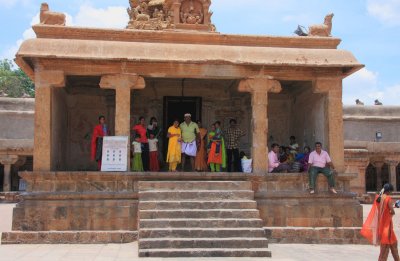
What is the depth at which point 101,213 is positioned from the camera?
37.4 feet

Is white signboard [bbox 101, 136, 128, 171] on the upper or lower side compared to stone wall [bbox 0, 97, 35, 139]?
lower

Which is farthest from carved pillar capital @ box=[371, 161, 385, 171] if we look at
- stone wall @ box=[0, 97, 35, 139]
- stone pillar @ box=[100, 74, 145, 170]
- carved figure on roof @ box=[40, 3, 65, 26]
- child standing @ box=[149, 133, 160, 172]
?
carved figure on roof @ box=[40, 3, 65, 26]

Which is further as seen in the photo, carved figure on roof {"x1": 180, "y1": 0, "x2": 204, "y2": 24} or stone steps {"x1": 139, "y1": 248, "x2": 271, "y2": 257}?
carved figure on roof {"x1": 180, "y1": 0, "x2": 204, "y2": 24}

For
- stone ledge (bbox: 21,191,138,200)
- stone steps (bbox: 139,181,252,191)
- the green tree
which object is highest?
the green tree

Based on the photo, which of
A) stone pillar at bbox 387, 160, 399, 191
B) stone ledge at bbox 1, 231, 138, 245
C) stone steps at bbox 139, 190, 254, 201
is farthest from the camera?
stone pillar at bbox 387, 160, 399, 191

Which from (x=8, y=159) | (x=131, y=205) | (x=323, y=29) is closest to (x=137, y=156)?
(x=131, y=205)

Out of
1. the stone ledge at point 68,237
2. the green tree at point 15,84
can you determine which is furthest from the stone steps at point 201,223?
the green tree at point 15,84

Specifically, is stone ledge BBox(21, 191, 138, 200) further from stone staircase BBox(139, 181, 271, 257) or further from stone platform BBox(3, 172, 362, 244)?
stone staircase BBox(139, 181, 271, 257)

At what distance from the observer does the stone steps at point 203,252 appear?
31.1 feet

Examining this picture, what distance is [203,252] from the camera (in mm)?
9586

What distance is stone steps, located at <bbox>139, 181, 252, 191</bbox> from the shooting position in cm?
1143

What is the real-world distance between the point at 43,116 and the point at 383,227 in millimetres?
7281

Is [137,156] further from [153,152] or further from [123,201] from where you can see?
[123,201]

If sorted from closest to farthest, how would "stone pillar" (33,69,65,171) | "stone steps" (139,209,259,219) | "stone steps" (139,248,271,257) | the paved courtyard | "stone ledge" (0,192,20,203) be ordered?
the paved courtyard < "stone steps" (139,248,271,257) < "stone steps" (139,209,259,219) < "stone pillar" (33,69,65,171) < "stone ledge" (0,192,20,203)
